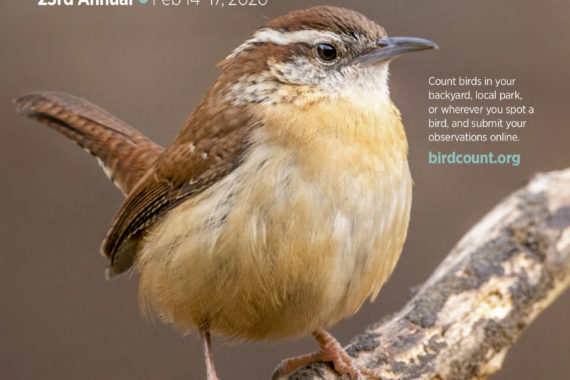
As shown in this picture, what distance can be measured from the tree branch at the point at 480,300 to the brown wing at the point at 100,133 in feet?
4.41

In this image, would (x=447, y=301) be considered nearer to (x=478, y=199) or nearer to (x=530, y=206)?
(x=530, y=206)

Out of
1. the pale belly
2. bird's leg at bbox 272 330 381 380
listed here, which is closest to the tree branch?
bird's leg at bbox 272 330 381 380

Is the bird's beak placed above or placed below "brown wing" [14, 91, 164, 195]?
above

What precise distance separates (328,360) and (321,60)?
1.30 m

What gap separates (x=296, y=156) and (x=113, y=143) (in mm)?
1361

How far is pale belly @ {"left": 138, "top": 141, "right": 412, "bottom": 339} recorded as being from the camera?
2551mm

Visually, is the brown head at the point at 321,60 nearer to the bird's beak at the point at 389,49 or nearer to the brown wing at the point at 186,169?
the bird's beak at the point at 389,49

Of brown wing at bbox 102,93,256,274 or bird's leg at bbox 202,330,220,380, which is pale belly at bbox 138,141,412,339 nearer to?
brown wing at bbox 102,93,256,274

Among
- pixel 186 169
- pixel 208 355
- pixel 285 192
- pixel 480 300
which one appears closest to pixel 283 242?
pixel 285 192

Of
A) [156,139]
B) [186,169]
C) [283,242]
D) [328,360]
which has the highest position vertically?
[156,139]

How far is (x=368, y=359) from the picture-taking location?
9.88 feet

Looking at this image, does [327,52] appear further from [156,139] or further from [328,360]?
[156,139]

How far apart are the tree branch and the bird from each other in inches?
7.1

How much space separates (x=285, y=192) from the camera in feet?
8.35
